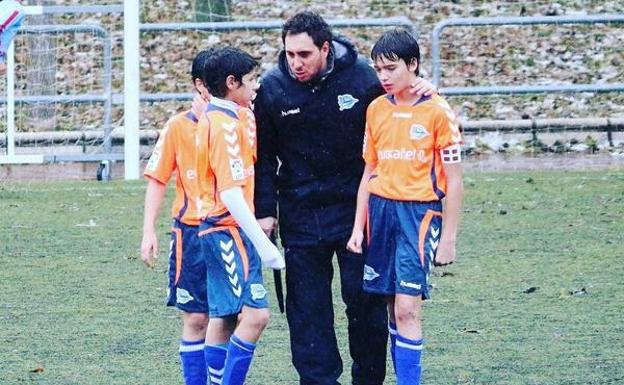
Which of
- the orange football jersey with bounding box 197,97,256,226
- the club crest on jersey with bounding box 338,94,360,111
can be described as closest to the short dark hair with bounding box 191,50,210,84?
the orange football jersey with bounding box 197,97,256,226

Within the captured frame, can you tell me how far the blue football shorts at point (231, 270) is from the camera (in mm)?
6148

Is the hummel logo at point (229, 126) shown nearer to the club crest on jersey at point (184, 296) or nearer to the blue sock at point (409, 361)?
the club crest on jersey at point (184, 296)

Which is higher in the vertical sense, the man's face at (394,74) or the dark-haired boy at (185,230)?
the man's face at (394,74)

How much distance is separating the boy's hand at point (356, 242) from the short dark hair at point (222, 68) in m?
0.84

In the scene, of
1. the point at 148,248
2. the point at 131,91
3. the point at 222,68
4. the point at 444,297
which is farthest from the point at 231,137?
the point at 131,91

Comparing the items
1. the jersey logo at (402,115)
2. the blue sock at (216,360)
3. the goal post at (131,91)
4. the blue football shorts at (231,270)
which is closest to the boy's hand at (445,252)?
the jersey logo at (402,115)

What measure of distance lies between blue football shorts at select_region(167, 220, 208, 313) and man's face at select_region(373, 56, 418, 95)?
105 centimetres

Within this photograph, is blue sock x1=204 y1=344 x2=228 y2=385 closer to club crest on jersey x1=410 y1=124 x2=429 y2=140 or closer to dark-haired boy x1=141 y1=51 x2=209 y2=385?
dark-haired boy x1=141 y1=51 x2=209 y2=385

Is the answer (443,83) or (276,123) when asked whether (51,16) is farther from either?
(276,123)

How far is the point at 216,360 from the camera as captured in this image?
635cm

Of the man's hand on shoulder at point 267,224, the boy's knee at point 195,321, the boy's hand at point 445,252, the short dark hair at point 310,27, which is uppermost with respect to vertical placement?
the short dark hair at point 310,27

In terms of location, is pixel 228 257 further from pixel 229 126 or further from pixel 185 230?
pixel 229 126

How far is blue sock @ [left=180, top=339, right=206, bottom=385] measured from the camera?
21.3ft

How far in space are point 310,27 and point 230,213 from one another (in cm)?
87
